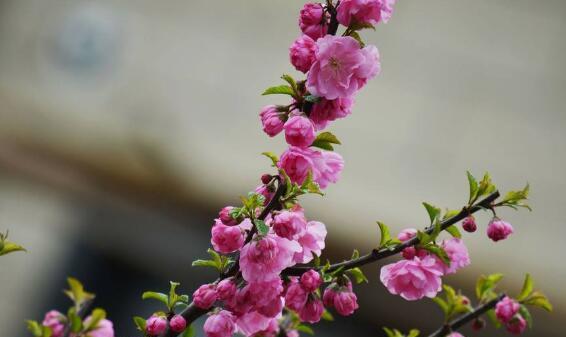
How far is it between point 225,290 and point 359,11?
8.1 inches

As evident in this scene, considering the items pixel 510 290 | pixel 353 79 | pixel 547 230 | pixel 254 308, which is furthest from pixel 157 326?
pixel 547 230

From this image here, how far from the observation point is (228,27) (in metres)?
2.65

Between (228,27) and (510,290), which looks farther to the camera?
(228,27)

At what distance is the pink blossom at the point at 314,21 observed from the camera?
560 millimetres

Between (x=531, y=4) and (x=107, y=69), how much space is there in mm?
1364

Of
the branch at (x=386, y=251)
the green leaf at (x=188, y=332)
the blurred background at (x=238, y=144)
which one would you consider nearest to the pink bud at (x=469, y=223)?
the branch at (x=386, y=251)

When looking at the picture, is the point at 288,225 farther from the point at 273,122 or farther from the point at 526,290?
the point at 526,290

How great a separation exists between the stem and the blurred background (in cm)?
163

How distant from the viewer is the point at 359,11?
540 millimetres

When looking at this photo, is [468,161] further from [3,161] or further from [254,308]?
[254,308]

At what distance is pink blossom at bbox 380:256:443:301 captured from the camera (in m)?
0.60

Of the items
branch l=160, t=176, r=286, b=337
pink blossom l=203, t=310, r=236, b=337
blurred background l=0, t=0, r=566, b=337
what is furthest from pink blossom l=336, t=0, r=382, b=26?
blurred background l=0, t=0, r=566, b=337

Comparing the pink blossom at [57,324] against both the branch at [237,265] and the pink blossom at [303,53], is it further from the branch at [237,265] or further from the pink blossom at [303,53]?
the pink blossom at [303,53]

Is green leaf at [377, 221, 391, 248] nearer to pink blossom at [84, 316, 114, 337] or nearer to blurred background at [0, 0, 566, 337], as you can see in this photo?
pink blossom at [84, 316, 114, 337]
